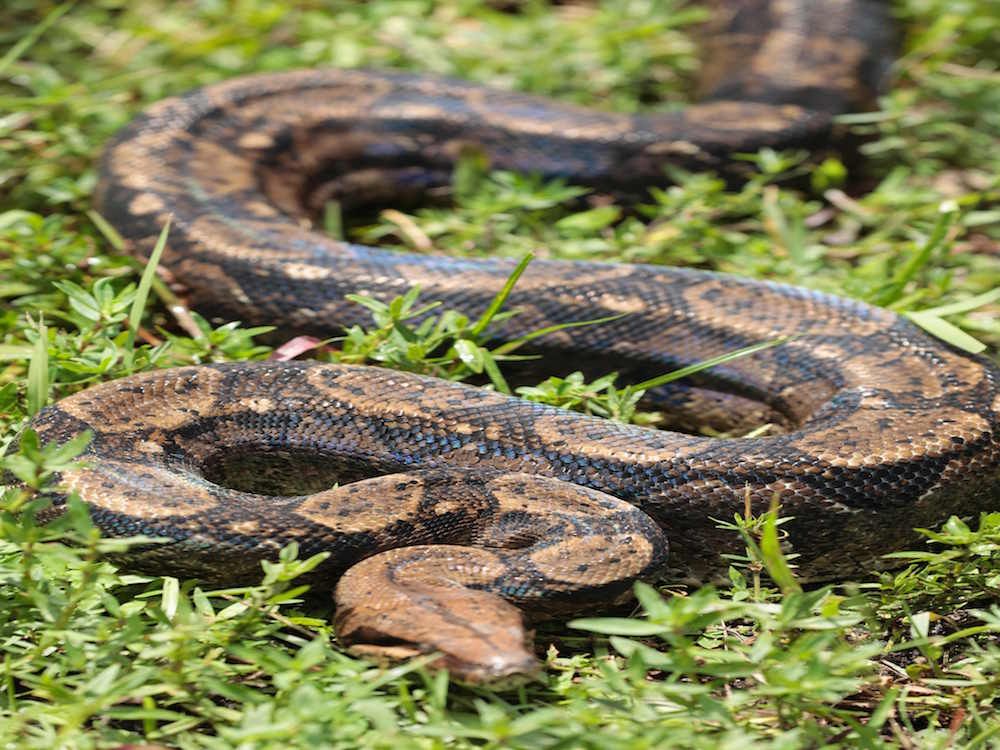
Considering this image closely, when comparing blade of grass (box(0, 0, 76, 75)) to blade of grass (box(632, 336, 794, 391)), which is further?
blade of grass (box(0, 0, 76, 75))

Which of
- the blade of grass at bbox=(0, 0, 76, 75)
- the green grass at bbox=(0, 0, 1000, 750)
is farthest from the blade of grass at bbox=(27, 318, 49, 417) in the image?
the blade of grass at bbox=(0, 0, 76, 75)

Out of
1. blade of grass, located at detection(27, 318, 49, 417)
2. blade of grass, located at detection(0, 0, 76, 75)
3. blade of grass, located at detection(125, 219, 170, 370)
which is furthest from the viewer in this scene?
blade of grass, located at detection(0, 0, 76, 75)

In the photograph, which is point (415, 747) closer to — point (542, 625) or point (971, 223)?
point (542, 625)

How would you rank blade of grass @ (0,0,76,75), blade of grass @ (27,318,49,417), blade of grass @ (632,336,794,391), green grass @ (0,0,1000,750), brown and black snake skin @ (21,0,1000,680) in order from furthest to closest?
blade of grass @ (0,0,76,75)
blade of grass @ (632,336,794,391)
blade of grass @ (27,318,49,417)
brown and black snake skin @ (21,0,1000,680)
green grass @ (0,0,1000,750)

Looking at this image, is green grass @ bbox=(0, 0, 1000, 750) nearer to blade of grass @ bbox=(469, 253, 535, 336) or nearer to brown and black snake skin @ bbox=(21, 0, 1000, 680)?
blade of grass @ bbox=(469, 253, 535, 336)

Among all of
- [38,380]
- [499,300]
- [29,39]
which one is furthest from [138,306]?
[29,39]

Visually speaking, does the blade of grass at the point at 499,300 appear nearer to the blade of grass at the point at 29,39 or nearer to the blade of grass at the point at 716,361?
the blade of grass at the point at 716,361

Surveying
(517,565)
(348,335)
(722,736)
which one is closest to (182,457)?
(348,335)
